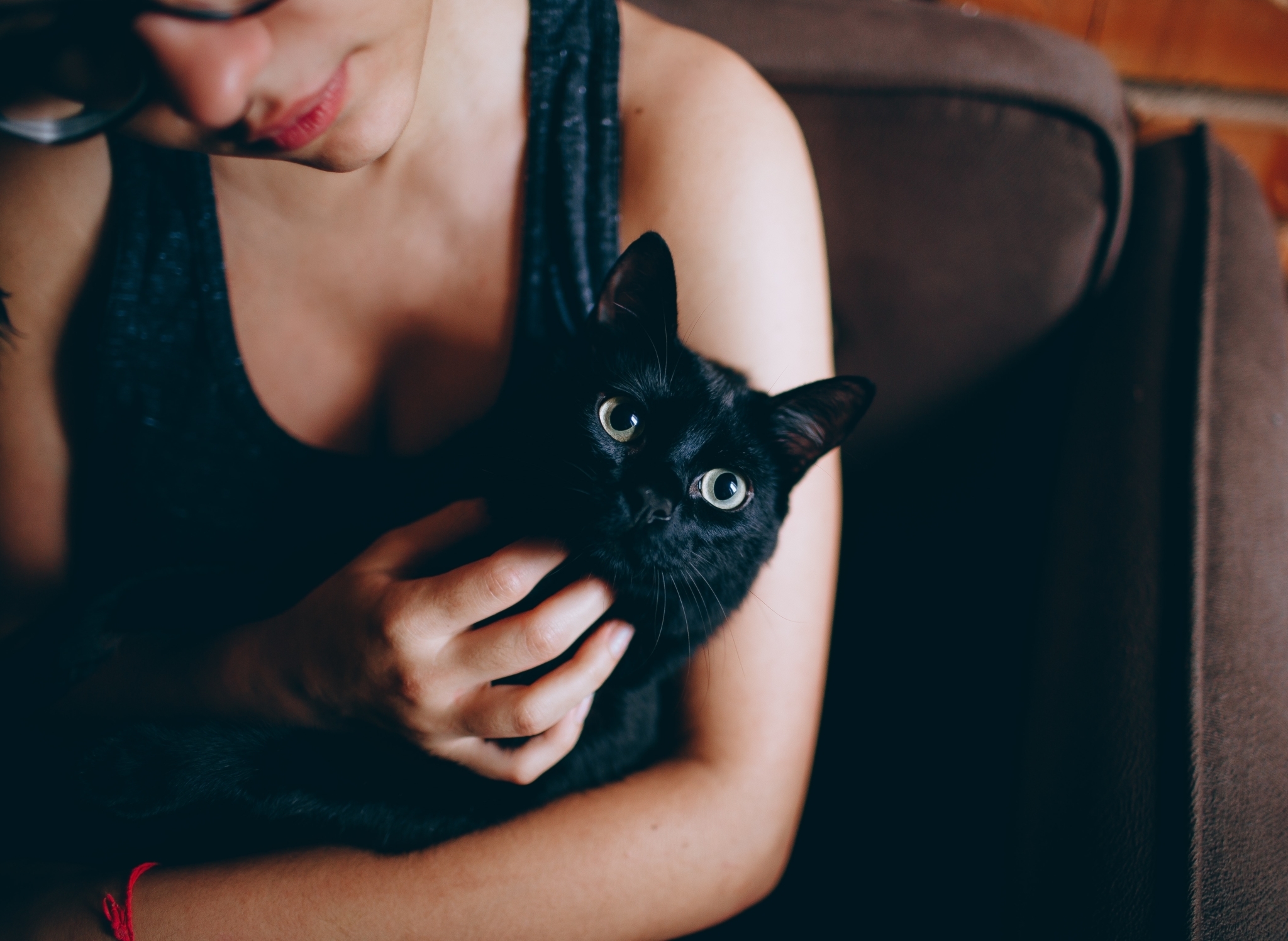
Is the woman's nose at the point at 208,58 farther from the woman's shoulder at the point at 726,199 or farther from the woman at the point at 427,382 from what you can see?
the woman's shoulder at the point at 726,199

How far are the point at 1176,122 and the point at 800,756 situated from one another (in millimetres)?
1497

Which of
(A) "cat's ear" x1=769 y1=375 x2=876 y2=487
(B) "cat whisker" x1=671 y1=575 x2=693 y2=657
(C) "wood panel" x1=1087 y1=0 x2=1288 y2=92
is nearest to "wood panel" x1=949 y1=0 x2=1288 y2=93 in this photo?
(C) "wood panel" x1=1087 y1=0 x2=1288 y2=92

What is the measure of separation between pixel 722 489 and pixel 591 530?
13 cm

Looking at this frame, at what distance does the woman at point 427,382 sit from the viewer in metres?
0.62

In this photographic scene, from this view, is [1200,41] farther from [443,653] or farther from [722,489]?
[443,653]

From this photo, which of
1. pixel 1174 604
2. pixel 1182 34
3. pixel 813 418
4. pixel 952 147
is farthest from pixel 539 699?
pixel 1182 34

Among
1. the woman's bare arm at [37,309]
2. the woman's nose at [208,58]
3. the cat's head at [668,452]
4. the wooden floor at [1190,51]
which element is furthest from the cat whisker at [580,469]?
the wooden floor at [1190,51]

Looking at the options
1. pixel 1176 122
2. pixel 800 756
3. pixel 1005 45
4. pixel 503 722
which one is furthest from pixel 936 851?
pixel 1176 122

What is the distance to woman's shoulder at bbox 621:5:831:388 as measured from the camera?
2.29ft

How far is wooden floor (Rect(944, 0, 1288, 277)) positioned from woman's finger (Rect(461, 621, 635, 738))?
4.56 ft

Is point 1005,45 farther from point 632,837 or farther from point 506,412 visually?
point 632,837

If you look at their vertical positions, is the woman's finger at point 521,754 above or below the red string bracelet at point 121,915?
above

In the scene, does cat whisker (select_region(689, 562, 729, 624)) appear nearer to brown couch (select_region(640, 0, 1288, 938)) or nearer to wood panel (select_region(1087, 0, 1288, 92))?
brown couch (select_region(640, 0, 1288, 938))

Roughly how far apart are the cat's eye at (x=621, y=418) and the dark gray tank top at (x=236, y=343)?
15cm
